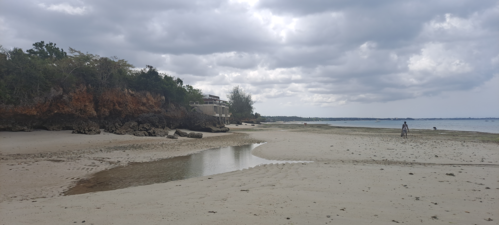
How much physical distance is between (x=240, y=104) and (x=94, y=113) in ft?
229

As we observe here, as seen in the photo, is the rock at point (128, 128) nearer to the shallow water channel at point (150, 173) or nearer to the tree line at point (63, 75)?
the tree line at point (63, 75)

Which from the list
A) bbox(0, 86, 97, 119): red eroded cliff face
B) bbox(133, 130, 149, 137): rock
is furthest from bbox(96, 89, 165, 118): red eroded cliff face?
bbox(133, 130, 149, 137): rock

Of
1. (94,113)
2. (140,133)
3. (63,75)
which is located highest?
(63,75)

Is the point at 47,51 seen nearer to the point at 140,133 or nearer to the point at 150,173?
the point at 140,133

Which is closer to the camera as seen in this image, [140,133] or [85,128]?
[85,128]

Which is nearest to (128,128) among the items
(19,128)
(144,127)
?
(144,127)

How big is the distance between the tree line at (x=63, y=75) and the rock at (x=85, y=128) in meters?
3.62

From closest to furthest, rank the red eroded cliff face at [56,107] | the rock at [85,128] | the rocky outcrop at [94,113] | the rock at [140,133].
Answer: the red eroded cliff face at [56,107], the rocky outcrop at [94,113], the rock at [85,128], the rock at [140,133]

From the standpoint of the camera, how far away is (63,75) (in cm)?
2464

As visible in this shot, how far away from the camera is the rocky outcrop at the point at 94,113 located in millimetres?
20984

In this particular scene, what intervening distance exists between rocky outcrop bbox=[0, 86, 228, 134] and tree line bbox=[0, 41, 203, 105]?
32.2 inches

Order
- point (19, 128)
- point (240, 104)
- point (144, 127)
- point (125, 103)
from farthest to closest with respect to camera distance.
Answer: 1. point (240, 104)
2. point (125, 103)
3. point (144, 127)
4. point (19, 128)

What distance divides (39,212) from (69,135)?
19.6m

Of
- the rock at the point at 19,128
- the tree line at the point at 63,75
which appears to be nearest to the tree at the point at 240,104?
the tree line at the point at 63,75
